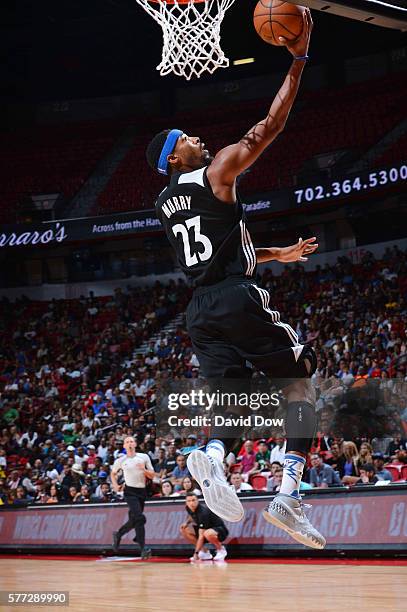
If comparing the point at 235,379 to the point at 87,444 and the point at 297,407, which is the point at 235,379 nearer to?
the point at 297,407

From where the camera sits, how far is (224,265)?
14.5 feet

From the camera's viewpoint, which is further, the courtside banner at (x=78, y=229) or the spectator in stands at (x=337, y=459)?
the courtside banner at (x=78, y=229)

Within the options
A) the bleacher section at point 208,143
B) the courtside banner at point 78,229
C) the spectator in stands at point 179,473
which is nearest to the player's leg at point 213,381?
the spectator in stands at point 179,473

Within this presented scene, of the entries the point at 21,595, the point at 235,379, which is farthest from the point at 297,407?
the point at 21,595

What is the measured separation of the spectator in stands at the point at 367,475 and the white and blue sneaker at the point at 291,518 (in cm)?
790

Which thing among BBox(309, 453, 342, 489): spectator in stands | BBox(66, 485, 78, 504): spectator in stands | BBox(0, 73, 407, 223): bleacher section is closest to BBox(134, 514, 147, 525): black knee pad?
BBox(309, 453, 342, 489): spectator in stands

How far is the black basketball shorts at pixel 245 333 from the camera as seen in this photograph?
432 centimetres

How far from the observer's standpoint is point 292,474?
437 centimetres

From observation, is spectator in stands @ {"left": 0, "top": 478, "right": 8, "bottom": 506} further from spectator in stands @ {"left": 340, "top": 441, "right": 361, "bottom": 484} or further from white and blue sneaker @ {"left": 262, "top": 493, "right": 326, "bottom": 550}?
white and blue sneaker @ {"left": 262, "top": 493, "right": 326, "bottom": 550}

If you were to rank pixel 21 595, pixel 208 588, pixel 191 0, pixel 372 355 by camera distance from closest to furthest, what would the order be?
pixel 191 0
pixel 21 595
pixel 208 588
pixel 372 355

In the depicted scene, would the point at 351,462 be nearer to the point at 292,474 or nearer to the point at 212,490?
the point at 292,474

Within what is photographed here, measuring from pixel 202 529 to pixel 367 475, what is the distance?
2496mm

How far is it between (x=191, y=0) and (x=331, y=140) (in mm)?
18699

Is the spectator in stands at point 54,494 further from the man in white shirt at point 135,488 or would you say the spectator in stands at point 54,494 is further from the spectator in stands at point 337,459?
the spectator in stands at point 337,459
